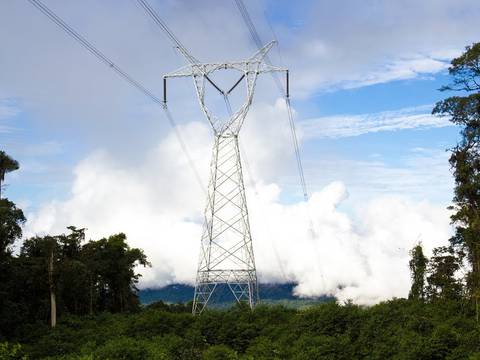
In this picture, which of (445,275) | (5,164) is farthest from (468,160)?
(5,164)

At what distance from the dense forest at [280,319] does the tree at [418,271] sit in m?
0.09

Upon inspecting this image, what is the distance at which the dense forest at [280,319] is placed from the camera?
1050 inches

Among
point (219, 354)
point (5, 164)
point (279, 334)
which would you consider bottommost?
point (219, 354)

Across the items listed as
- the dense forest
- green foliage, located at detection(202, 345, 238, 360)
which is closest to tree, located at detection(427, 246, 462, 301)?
the dense forest

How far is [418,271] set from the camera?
147 ft

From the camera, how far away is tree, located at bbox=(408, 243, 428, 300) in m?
44.0

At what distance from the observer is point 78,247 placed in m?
48.9

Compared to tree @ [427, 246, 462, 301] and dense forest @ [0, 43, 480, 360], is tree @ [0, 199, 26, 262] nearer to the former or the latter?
dense forest @ [0, 43, 480, 360]

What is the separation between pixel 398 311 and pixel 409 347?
9.70m

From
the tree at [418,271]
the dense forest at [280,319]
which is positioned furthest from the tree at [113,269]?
the tree at [418,271]

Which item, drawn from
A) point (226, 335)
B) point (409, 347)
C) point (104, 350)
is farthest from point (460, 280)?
point (104, 350)

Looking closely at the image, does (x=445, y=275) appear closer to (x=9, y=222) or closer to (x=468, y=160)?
(x=468, y=160)

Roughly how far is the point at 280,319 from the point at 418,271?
44.3 ft

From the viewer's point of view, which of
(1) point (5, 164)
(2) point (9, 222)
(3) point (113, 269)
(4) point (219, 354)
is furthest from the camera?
(3) point (113, 269)
